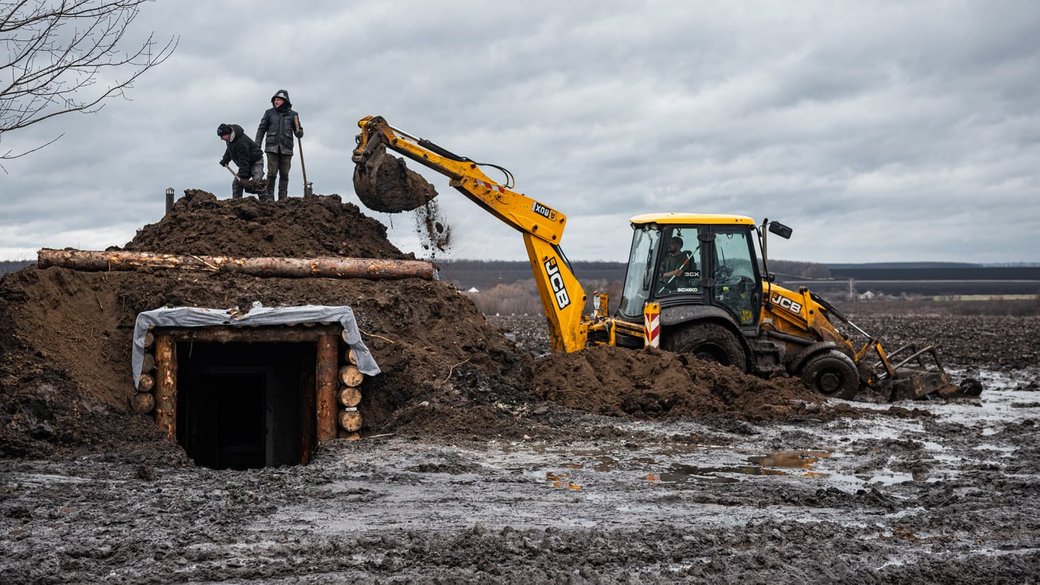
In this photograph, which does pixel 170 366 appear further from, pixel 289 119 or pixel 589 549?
pixel 589 549

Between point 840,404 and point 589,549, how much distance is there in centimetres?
916

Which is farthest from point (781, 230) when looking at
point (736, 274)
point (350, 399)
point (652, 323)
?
point (350, 399)

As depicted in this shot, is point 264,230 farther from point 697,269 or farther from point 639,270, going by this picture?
point 697,269

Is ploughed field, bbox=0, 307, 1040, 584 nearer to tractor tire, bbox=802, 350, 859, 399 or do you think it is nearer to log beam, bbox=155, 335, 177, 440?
log beam, bbox=155, 335, 177, 440

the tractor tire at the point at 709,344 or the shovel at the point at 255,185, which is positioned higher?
the shovel at the point at 255,185

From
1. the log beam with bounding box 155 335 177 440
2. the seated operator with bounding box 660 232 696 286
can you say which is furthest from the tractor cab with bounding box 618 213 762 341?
the log beam with bounding box 155 335 177 440

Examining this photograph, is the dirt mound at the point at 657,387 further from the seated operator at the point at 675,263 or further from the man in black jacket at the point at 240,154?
the man in black jacket at the point at 240,154

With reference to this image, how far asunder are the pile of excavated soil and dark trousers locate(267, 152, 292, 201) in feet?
2.72

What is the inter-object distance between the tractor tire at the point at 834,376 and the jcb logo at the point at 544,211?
441cm

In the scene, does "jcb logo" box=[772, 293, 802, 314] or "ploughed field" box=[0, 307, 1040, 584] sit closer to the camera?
"ploughed field" box=[0, 307, 1040, 584]

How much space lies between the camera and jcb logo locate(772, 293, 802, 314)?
Answer: 17500mm

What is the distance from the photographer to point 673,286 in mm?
16500

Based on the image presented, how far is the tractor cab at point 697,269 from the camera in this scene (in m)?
16.4

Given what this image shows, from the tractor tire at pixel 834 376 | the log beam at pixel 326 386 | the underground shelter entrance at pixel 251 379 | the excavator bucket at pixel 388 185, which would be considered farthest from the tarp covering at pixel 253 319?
the tractor tire at pixel 834 376
